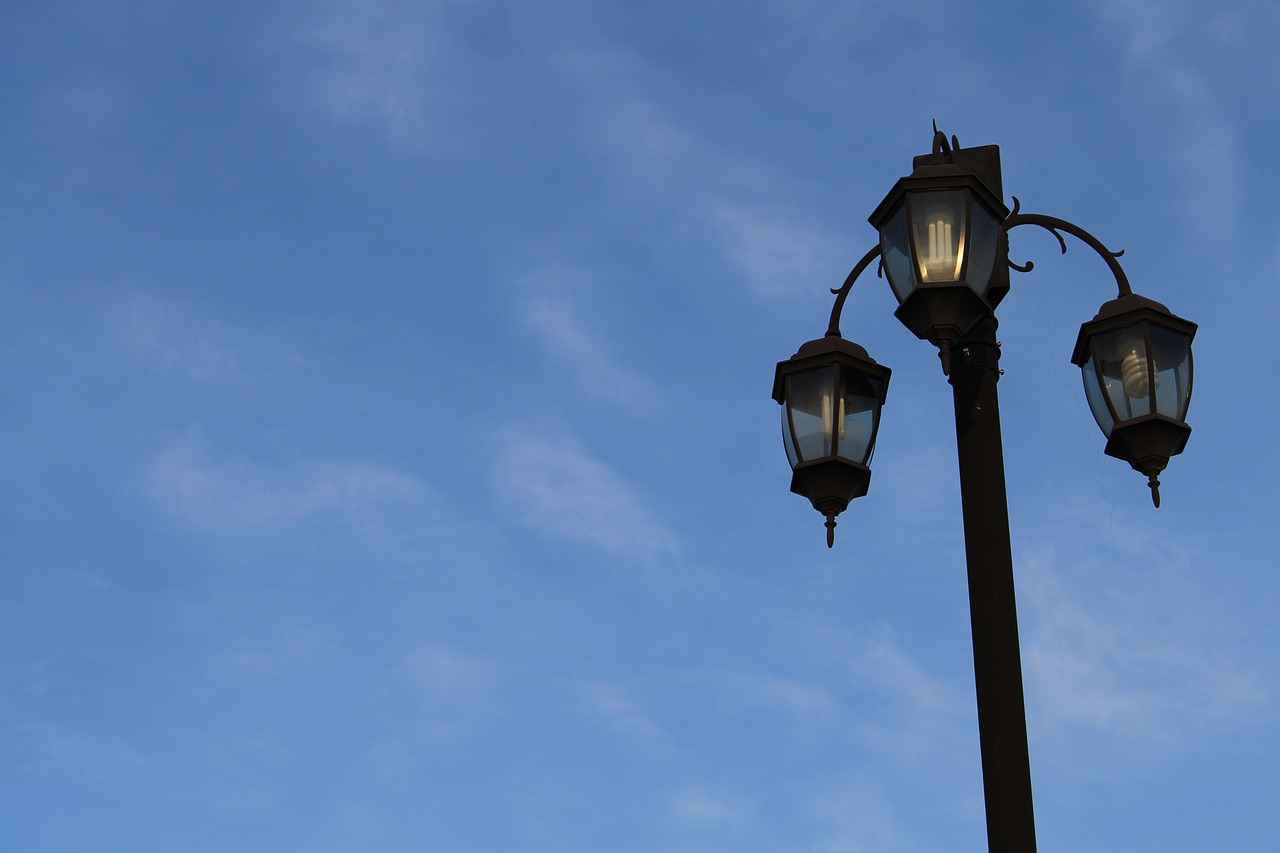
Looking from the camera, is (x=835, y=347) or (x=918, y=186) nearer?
(x=918, y=186)

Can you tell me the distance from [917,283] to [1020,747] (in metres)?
1.84

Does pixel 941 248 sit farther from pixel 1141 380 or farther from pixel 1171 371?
pixel 1171 371

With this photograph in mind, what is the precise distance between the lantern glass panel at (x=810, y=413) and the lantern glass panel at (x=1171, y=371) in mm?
1363

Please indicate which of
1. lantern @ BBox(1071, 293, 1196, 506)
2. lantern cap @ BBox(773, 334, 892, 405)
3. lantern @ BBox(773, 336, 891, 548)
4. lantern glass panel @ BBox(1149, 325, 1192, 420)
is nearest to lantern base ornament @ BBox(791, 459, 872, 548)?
lantern @ BBox(773, 336, 891, 548)

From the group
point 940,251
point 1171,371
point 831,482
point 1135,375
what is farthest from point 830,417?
point 1171,371

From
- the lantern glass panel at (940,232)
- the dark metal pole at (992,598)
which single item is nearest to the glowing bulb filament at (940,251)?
the lantern glass panel at (940,232)

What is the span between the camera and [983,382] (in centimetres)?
642

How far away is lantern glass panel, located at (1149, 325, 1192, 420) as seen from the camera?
644 centimetres

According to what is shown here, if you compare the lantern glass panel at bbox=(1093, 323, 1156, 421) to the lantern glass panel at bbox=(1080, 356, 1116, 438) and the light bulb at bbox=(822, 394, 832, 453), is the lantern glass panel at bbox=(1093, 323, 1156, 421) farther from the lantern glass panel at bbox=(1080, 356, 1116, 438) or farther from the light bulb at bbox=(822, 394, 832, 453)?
the light bulb at bbox=(822, 394, 832, 453)

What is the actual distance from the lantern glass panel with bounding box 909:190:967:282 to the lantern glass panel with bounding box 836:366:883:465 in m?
0.76

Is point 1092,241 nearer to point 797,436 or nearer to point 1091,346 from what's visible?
point 1091,346

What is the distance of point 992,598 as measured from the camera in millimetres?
5859

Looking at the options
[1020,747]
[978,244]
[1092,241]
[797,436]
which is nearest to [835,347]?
[797,436]

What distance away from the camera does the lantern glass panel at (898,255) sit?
614 centimetres
